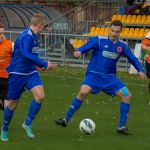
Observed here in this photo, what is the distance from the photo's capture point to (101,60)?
10.9 meters

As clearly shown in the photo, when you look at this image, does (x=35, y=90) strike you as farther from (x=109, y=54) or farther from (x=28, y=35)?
(x=109, y=54)

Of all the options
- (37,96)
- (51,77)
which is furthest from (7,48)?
(51,77)

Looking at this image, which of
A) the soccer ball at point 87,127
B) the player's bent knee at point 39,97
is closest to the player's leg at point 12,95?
the player's bent knee at point 39,97

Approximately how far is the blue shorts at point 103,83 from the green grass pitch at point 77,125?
2.30 feet

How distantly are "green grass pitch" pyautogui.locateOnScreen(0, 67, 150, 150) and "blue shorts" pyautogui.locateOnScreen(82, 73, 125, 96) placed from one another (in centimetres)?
70

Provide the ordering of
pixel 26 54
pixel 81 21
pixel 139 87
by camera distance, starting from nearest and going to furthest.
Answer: pixel 26 54 < pixel 139 87 < pixel 81 21

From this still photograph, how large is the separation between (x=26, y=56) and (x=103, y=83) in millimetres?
1829

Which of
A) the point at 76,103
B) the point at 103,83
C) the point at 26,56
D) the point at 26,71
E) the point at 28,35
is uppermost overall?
the point at 28,35

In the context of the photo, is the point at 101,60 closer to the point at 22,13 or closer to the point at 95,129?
the point at 95,129

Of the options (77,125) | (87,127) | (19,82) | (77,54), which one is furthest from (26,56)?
(77,125)

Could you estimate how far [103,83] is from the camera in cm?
1092

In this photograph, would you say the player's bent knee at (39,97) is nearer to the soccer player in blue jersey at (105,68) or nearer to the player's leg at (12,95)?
the player's leg at (12,95)

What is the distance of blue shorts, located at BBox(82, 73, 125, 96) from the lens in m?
10.9

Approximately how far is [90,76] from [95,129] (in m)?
0.91
